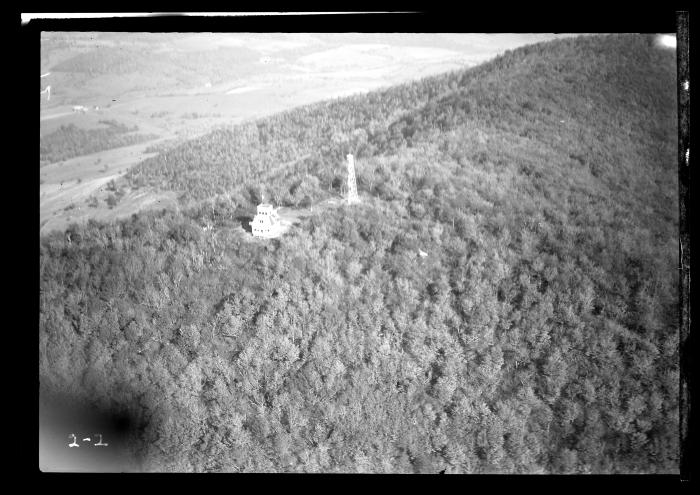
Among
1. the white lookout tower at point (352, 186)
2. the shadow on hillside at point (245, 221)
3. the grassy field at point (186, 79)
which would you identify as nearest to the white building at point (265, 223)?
the shadow on hillside at point (245, 221)

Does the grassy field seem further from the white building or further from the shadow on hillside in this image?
the white building

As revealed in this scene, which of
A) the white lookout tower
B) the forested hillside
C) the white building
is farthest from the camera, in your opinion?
the white lookout tower

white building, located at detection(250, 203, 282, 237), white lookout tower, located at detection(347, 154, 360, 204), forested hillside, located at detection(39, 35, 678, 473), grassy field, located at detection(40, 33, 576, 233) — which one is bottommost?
forested hillside, located at detection(39, 35, 678, 473)

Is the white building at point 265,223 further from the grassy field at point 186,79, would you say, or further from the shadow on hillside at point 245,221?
the grassy field at point 186,79

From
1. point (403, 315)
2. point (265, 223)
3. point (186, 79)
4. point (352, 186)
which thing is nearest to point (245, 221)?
point (265, 223)

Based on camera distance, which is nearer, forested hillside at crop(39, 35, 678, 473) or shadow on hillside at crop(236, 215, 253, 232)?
forested hillside at crop(39, 35, 678, 473)

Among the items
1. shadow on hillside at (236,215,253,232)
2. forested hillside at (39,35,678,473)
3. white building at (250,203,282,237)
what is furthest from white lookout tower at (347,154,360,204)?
shadow on hillside at (236,215,253,232)

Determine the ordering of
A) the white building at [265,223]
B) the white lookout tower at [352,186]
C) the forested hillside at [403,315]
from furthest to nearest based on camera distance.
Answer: the white lookout tower at [352,186] < the white building at [265,223] < the forested hillside at [403,315]
